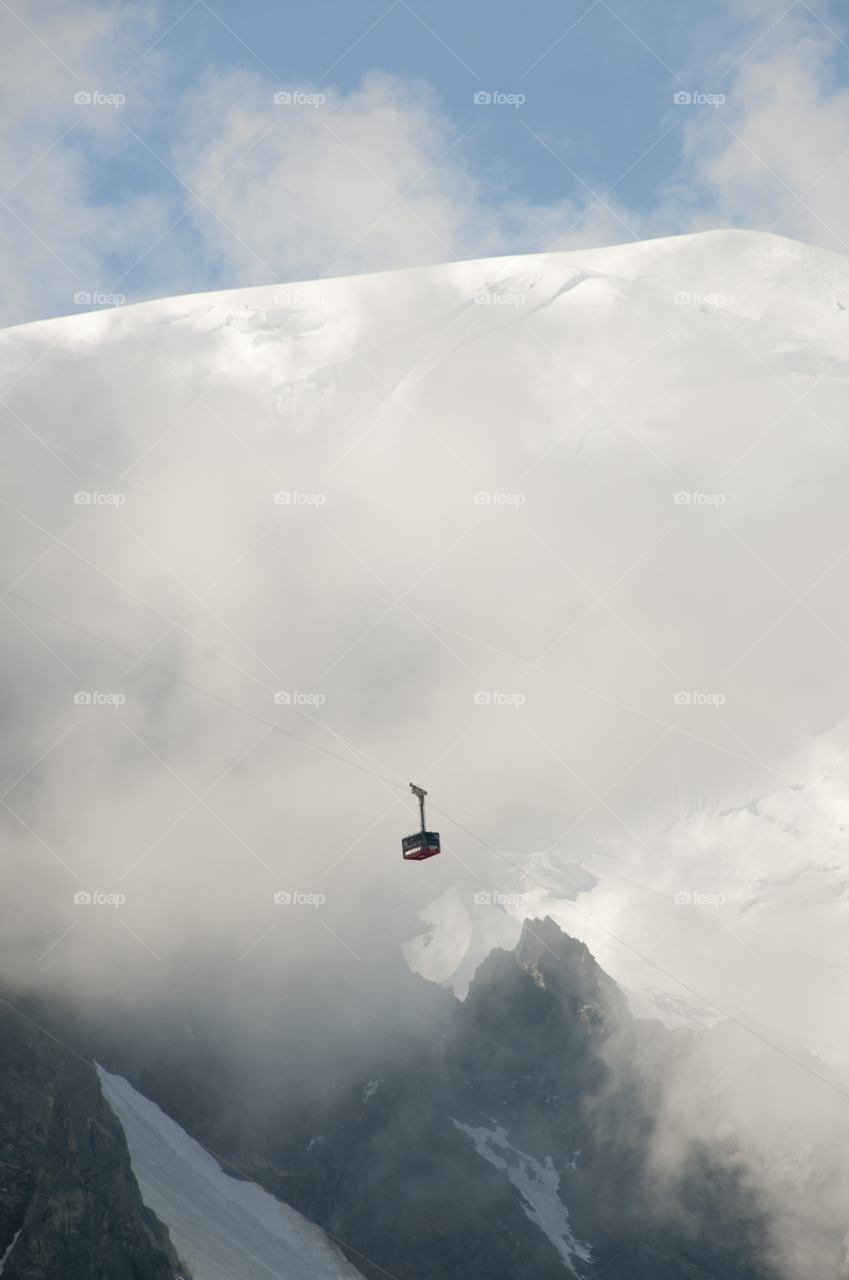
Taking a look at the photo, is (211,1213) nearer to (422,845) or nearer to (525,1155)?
(525,1155)

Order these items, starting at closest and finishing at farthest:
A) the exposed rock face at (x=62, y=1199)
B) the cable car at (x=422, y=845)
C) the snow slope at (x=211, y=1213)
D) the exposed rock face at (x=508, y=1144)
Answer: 1. the cable car at (x=422, y=845)
2. the exposed rock face at (x=62, y=1199)
3. the snow slope at (x=211, y=1213)
4. the exposed rock face at (x=508, y=1144)

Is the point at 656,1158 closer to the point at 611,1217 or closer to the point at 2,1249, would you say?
the point at 611,1217

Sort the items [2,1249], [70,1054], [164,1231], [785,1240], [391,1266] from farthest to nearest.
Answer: [785,1240], [391,1266], [70,1054], [164,1231], [2,1249]

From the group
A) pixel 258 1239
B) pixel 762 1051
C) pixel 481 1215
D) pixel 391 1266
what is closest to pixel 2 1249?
pixel 258 1239

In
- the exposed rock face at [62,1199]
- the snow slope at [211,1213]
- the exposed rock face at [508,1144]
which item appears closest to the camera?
the exposed rock face at [62,1199]

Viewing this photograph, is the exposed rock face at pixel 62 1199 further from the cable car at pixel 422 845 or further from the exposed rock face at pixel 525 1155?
the exposed rock face at pixel 525 1155

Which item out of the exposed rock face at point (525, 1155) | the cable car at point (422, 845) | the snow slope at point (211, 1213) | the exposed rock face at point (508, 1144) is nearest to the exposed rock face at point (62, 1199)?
the snow slope at point (211, 1213)

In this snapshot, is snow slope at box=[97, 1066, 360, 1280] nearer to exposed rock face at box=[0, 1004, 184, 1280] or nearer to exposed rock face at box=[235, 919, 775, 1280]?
exposed rock face at box=[235, 919, 775, 1280]
